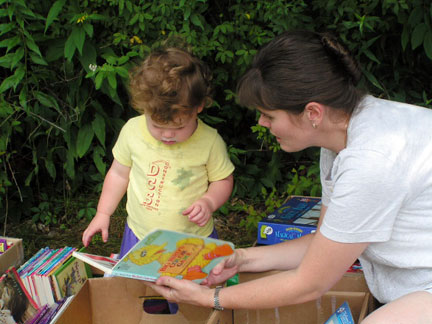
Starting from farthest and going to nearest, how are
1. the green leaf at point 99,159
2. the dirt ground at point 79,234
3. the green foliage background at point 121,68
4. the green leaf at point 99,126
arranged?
the dirt ground at point 79,234
the green leaf at point 99,159
the green leaf at point 99,126
the green foliage background at point 121,68

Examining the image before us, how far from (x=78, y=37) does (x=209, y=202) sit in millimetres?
1215

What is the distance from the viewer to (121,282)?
1772mm

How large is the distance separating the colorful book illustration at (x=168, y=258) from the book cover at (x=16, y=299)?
0.36 m

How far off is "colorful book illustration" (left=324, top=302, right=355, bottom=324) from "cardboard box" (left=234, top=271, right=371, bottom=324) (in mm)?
105

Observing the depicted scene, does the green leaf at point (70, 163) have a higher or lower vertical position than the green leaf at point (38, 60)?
lower

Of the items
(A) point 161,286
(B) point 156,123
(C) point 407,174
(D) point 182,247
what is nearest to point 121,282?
(A) point 161,286

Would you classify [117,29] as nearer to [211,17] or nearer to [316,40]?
[211,17]

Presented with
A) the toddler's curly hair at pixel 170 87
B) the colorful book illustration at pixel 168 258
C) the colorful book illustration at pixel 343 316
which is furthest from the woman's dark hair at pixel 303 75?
the colorful book illustration at pixel 343 316

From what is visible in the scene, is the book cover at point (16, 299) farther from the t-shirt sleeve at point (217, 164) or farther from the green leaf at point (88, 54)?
the green leaf at point (88, 54)

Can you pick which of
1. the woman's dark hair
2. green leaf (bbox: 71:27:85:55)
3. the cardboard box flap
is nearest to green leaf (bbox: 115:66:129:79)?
green leaf (bbox: 71:27:85:55)

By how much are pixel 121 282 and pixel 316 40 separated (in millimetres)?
1034

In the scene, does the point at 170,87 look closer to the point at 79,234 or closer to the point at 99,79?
the point at 99,79

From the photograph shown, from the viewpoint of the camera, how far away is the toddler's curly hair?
1.78 meters

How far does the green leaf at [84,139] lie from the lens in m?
2.96
